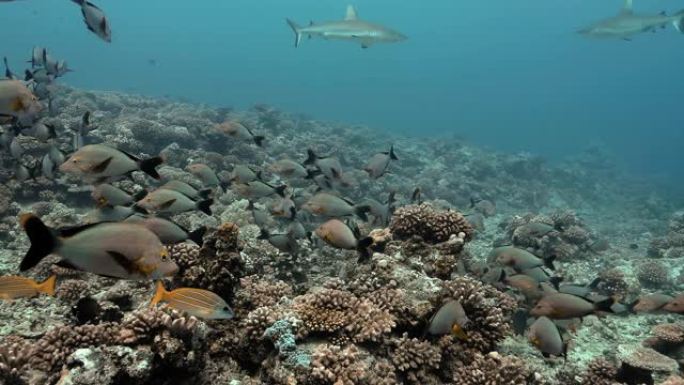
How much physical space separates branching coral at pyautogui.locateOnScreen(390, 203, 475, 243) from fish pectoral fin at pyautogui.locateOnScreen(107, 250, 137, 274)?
4.99 m

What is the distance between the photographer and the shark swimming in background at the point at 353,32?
40.0 feet

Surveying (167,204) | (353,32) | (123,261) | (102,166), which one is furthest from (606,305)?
(353,32)

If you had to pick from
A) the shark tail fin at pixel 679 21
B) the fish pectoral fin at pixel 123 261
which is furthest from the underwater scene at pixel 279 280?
the shark tail fin at pixel 679 21

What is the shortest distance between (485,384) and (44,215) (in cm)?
999

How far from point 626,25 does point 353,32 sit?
9151 mm

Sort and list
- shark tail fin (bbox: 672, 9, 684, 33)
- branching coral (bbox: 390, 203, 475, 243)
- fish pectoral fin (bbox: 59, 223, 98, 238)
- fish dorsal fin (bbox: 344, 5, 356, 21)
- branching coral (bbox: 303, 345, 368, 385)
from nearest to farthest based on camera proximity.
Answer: fish pectoral fin (bbox: 59, 223, 98, 238) → branching coral (bbox: 303, 345, 368, 385) → branching coral (bbox: 390, 203, 475, 243) → shark tail fin (bbox: 672, 9, 684, 33) → fish dorsal fin (bbox: 344, 5, 356, 21)

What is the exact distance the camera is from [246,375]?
181 inches

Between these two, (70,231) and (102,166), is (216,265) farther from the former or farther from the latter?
(70,231)

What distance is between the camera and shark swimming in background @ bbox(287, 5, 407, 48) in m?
12.2

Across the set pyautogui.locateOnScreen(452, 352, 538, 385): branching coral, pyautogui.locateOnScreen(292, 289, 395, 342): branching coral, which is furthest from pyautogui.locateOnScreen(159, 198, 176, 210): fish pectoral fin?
pyautogui.locateOnScreen(452, 352, 538, 385): branching coral

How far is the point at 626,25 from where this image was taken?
14.1 metres

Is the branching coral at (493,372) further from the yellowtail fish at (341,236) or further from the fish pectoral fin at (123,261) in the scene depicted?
the fish pectoral fin at (123,261)

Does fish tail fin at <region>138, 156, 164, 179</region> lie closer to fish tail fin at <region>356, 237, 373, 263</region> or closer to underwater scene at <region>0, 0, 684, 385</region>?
underwater scene at <region>0, 0, 684, 385</region>

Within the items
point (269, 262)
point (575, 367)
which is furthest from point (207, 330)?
point (575, 367)
